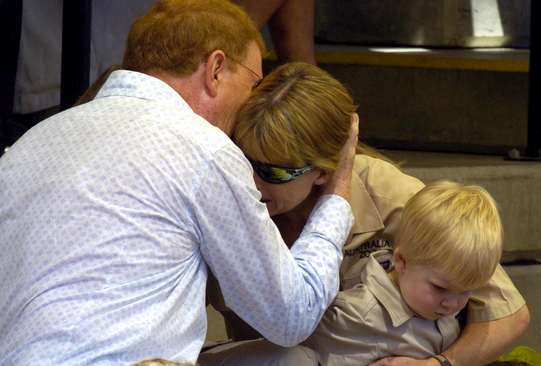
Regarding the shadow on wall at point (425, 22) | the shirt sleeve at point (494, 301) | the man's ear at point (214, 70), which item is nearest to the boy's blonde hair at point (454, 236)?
the shirt sleeve at point (494, 301)

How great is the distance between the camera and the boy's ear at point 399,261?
79.6 inches

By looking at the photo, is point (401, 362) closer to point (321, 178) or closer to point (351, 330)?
point (351, 330)

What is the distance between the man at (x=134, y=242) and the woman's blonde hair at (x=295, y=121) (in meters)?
0.32

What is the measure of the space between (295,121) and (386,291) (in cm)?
54

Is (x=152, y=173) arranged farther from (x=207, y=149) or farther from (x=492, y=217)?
(x=492, y=217)

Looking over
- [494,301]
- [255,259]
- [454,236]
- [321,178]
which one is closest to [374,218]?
[321,178]

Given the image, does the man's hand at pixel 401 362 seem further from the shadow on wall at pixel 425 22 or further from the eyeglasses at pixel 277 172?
the shadow on wall at pixel 425 22

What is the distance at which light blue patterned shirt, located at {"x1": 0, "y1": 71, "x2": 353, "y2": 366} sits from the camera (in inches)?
57.7

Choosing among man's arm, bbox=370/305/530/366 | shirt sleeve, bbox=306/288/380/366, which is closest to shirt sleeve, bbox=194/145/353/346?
shirt sleeve, bbox=306/288/380/366

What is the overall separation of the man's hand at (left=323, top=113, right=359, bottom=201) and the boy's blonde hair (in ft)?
0.64

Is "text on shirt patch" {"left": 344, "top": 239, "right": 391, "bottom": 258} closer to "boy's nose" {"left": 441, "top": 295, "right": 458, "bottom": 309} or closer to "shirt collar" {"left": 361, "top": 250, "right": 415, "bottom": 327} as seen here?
"shirt collar" {"left": 361, "top": 250, "right": 415, "bottom": 327}

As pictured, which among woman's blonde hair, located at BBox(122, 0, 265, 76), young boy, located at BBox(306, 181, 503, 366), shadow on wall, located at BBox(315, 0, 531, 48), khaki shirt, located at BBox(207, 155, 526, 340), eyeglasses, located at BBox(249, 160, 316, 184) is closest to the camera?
woman's blonde hair, located at BBox(122, 0, 265, 76)

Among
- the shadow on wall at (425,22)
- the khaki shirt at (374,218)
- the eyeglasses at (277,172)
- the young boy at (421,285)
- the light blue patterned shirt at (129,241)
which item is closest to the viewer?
the light blue patterned shirt at (129,241)

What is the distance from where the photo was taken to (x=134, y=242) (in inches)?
59.7
